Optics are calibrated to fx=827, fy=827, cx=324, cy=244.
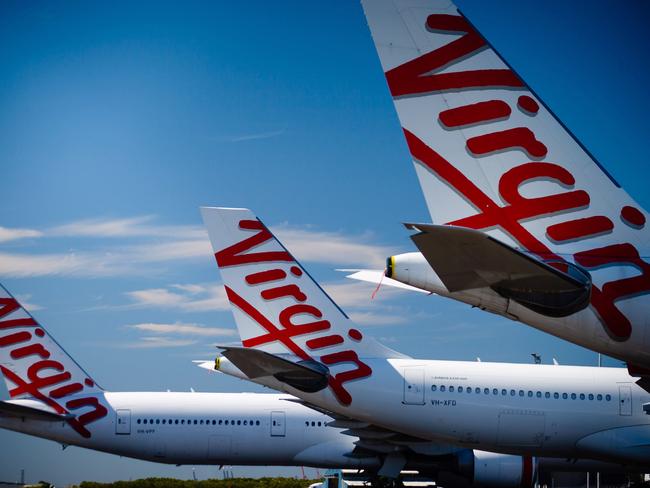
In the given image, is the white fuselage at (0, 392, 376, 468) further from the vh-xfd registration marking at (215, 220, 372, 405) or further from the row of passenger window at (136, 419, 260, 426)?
the vh-xfd registration marking at (215, 220, 372, 405)

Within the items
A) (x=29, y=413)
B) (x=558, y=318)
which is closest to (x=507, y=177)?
(x=558, y=318)

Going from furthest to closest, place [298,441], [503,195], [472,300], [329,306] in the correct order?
[298,441]
[329,306]
[503,195]
[472,300]

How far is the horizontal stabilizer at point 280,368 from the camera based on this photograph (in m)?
19.8

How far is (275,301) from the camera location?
23.9 metres

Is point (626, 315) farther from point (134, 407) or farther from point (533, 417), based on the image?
point (134, 407)

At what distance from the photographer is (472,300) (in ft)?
26.8

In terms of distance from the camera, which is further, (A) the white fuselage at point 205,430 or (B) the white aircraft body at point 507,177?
(A) the white fuselage at point 205,430

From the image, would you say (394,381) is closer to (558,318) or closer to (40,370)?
(558,318)

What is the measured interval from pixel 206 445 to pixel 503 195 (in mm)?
23365

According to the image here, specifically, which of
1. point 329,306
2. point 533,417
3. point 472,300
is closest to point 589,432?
point 533,417

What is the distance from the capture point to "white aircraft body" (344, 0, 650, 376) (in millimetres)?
8453

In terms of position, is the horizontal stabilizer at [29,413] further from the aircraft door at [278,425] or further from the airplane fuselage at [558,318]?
the airplane fuselage at [558,318]

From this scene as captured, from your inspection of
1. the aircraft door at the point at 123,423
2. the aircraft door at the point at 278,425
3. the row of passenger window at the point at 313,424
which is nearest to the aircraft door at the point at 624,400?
the row of passenger window at the point at 313,424

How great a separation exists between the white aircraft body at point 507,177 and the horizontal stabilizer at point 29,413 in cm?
2462
